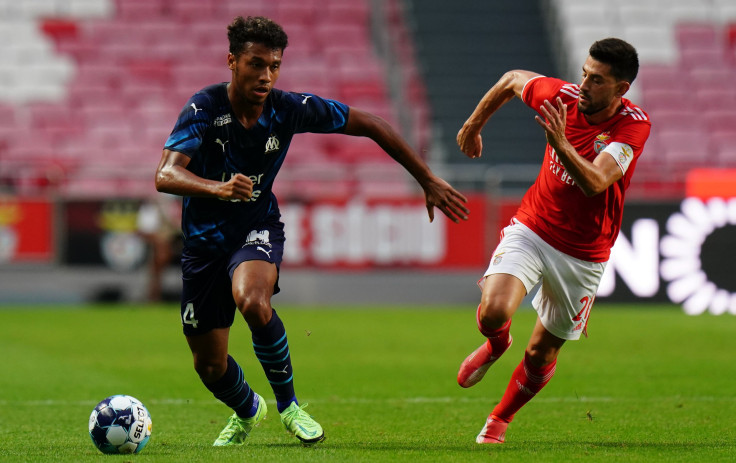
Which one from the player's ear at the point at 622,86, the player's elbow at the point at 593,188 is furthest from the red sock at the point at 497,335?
the player's ear at the point at 622,86

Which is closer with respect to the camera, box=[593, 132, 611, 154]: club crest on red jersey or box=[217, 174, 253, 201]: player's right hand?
box=[217, 174, 253, 201]: player's right hand

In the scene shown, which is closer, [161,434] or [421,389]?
[161,434]

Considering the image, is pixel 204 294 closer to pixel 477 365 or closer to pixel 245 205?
pixel 245 205

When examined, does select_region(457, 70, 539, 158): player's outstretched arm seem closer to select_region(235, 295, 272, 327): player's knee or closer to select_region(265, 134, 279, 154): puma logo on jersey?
select_region(265, 134, 279, 154): puma logo on jersey

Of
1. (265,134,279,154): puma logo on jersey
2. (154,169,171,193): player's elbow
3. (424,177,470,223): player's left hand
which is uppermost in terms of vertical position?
(265,134,279,154): puma logo on jersey

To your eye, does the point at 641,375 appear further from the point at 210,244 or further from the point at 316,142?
the point at 316,142

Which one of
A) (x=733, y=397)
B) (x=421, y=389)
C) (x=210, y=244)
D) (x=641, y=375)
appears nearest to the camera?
(x=210, y=244)

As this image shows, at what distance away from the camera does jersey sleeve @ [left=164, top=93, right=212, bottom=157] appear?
5.40m

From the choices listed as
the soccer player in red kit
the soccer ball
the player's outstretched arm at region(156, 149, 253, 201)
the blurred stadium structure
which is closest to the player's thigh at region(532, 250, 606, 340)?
the soccer player in red kit

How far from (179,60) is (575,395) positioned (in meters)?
14.0

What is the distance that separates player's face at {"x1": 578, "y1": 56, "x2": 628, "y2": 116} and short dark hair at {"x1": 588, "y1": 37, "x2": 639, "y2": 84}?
1.0 inches

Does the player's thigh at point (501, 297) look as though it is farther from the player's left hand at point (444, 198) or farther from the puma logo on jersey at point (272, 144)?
the puma logo on jersey at point (272, 144)

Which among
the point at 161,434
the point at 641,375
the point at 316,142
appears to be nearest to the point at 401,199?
the point at 316,142

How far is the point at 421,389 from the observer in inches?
337
